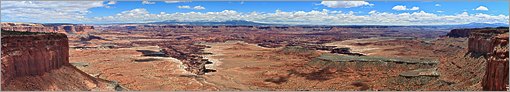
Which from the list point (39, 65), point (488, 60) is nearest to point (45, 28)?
point (39, 65)

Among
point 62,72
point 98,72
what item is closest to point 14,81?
point 62,72

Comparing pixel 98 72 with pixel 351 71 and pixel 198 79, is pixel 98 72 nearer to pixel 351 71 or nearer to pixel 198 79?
pixel 198 79

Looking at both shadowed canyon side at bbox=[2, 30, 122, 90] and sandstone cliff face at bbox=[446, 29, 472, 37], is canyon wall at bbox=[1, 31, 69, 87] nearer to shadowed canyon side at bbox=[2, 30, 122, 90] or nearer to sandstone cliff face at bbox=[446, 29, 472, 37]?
shadowed canyon side at bbox=[2, 30, 122, 90]

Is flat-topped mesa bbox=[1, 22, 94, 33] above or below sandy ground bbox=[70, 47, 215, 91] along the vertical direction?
above

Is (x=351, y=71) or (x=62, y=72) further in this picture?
→ (x=351, y=71)

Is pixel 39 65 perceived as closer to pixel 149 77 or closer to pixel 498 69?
pixel 149 77

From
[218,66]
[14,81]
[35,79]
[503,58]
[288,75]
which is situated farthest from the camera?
[218,66]

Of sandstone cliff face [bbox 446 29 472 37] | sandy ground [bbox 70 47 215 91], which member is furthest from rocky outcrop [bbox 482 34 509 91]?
sandstone cliff face [bbox 446 29 472 37]

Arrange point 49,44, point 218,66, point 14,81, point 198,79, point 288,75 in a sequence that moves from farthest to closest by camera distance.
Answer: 1. point 218,66
2. point 288,75
3. point 198,79
4. point 49,44
5. point 14,81
